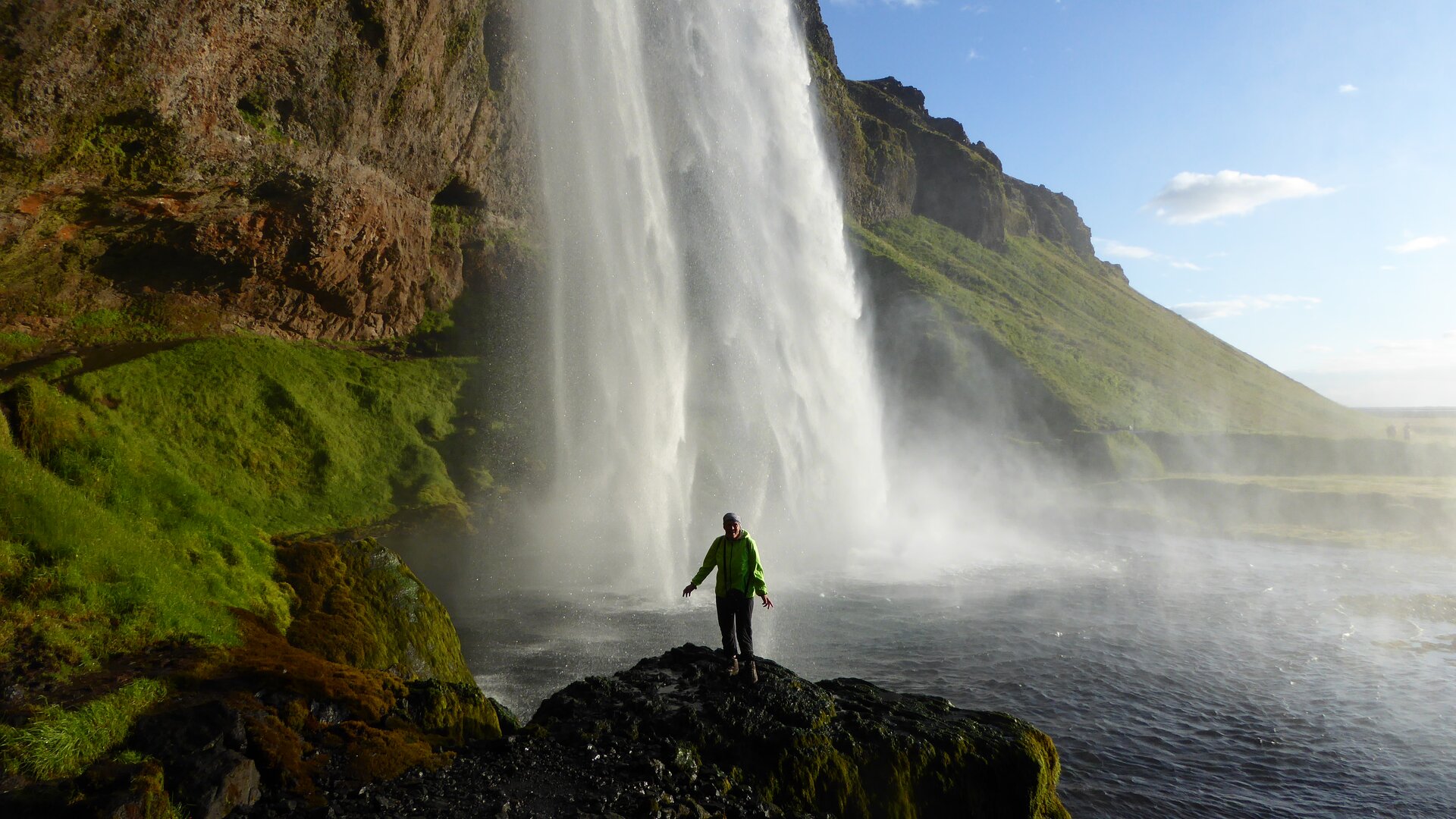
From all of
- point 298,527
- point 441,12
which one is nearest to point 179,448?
point 298,527

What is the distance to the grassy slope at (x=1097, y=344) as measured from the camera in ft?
260

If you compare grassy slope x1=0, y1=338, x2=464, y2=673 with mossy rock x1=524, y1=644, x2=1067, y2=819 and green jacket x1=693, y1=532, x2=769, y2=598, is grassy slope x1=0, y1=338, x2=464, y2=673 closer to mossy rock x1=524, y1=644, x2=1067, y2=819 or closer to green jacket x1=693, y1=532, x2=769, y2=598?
A: mossy rock x1=524, y1=644, x2=1067, y2=819

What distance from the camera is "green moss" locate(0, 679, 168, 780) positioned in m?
6.39

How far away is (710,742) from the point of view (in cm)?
906

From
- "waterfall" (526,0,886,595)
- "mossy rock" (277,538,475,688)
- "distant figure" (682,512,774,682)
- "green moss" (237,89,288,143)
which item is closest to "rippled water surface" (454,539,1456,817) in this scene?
"mossy rock" (277,538,475,688)

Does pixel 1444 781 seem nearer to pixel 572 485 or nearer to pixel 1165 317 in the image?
pixel 572 485

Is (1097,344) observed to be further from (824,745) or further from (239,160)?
(824,745)

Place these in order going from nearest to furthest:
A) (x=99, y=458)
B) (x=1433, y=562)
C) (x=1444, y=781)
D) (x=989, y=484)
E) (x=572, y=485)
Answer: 1. (x=99, y=458)
2. (x=1444, y=781)
3. (x=1433, y=562)
4. (x=572, y=485)
5. (x=989, y=484)

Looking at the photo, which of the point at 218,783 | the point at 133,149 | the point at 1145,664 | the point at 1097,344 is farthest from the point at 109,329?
A: the point at 1097,344

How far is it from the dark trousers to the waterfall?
58.2 feet

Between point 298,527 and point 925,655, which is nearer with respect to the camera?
point 925,655

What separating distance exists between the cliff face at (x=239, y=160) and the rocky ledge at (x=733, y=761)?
22589 millimetres

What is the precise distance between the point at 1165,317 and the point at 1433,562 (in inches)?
4795

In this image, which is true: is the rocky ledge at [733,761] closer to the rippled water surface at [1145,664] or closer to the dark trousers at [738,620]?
the dark trousers at [738,620]
